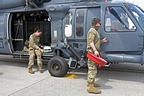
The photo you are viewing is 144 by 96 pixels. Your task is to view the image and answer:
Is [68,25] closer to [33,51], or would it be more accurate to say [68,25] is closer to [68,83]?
[33,51]

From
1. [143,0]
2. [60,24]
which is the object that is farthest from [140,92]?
[143,0]

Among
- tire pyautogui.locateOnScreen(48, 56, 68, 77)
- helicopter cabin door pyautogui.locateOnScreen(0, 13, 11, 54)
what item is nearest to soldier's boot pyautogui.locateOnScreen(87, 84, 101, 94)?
tire pyautogui.locateOnScreen(48, 56, 68, 77)

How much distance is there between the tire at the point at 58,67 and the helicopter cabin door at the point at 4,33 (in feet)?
7.57

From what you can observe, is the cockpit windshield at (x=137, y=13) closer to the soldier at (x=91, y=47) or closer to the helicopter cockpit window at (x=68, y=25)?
the soldier at (x=91, y=47)

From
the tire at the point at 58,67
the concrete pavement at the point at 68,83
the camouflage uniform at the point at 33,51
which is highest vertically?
the camouflage uniform at the point at 33,51

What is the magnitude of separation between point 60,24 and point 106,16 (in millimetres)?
1619

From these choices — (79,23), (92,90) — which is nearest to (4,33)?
(79,23)

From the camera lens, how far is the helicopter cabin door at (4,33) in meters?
9.37

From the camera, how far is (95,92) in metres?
6.17

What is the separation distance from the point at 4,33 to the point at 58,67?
287 cm

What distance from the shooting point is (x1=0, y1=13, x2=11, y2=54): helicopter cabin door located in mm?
9367

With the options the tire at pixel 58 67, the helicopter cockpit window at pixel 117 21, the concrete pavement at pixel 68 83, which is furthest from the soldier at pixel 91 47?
the tire at pixel 58 67

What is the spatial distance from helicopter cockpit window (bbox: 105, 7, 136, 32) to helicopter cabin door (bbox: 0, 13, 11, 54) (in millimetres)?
4033

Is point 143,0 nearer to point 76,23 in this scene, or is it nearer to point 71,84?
point 76,23
